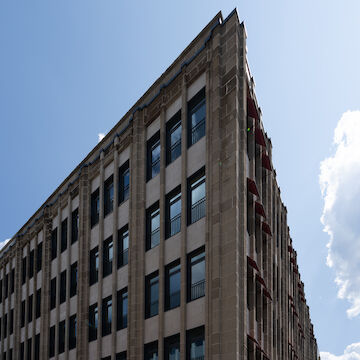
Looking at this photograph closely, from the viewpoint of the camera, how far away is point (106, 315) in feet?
100

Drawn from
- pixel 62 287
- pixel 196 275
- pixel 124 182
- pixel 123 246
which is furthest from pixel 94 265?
pixel 196 275

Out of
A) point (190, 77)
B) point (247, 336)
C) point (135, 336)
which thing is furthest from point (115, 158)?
point (247, 336)

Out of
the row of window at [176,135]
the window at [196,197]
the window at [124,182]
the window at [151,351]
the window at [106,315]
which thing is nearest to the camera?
the window at [196,197]

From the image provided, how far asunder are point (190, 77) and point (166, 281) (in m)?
9.23

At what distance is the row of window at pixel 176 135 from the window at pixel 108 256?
17.0ft

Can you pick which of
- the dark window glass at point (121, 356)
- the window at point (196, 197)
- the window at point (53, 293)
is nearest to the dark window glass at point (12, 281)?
the window at point (53, 293)

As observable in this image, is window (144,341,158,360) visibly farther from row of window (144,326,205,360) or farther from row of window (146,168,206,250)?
row of window (146,168,206,250)

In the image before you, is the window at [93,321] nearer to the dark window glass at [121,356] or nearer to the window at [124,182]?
→ the dark window glass at [121,356]

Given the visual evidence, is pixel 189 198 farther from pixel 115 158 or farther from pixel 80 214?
pixel 80 214

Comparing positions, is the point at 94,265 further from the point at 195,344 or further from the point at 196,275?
the point at 195,344

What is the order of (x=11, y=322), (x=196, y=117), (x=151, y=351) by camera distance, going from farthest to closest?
(x=11, y=322), (x=196, y=117), (x=151, y=351)

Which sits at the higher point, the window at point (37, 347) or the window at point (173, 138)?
the window at point (173, 138)

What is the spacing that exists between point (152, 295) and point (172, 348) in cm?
317

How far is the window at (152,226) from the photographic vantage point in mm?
26641
